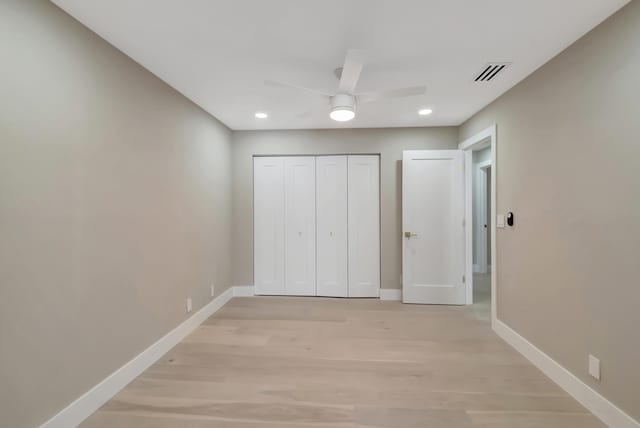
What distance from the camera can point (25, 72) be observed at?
1530 millimetres

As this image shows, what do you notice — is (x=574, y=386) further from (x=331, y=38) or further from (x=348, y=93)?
(x=331, y=38)

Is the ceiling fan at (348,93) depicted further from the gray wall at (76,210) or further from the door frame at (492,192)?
the door frame at (492,192)

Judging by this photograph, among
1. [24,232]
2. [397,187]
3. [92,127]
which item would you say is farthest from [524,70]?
[24,232]

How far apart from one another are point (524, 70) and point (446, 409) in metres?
2.65

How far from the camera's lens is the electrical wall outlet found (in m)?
1.90

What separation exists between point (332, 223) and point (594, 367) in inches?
119

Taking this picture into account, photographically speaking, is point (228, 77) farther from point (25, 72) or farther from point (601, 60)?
point (601, 60)

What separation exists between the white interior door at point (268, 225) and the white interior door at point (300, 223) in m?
0.09

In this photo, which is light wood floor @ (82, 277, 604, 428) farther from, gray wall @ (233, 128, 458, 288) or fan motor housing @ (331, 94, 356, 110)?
fan motor housing @ (331, 94, 356, 110)

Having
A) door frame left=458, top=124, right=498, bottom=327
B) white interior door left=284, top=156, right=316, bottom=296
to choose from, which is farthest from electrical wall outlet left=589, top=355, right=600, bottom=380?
white interior door left=284, top=156, right=316, bottom=296

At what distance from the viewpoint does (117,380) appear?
84.3 inches

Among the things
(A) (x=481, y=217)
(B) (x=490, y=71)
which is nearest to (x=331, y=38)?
(B) (x=490, y=71)

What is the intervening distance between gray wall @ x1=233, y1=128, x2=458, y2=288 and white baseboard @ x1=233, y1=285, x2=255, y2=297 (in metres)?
0.06

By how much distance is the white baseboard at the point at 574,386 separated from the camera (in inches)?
69.2
